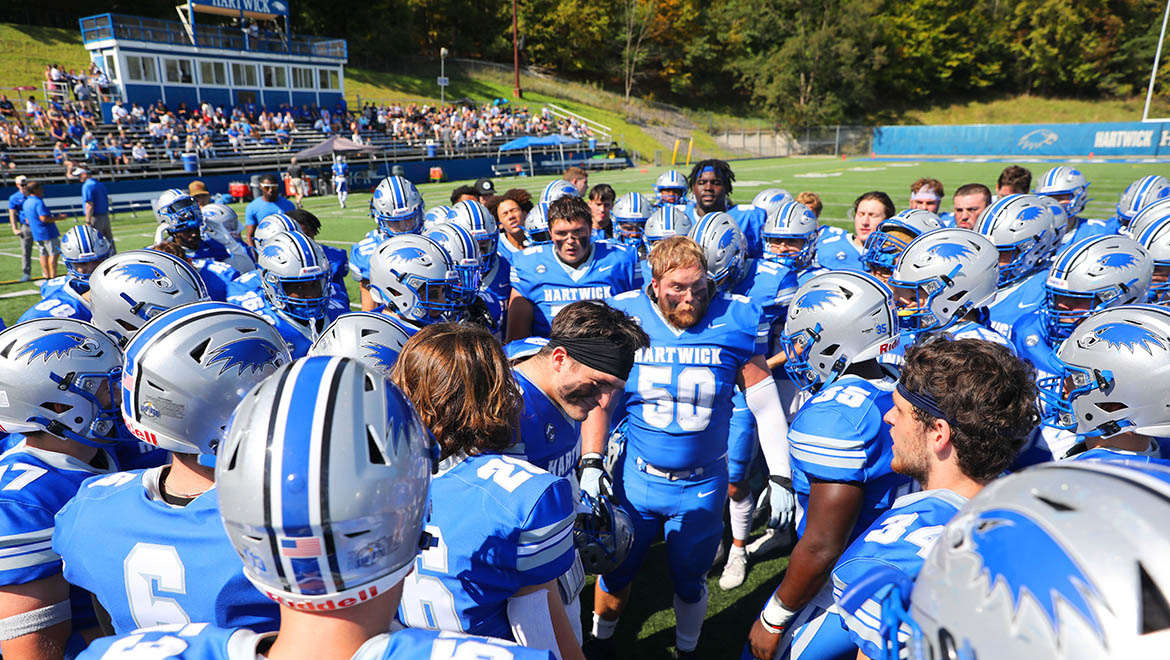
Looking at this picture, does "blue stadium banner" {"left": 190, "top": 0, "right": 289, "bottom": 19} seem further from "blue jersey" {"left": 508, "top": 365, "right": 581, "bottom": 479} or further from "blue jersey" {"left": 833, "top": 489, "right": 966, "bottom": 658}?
"blue jersey" {"left": 833, "top": 489, "right": 966, "bottom": 658}

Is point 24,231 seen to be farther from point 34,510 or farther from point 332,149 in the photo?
point 332,149

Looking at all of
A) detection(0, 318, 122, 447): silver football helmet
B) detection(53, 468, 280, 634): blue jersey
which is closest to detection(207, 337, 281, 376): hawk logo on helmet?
detection(53, 468, 280, 634): blue jersey

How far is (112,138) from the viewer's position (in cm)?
2703

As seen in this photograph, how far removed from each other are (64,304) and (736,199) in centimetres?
2120

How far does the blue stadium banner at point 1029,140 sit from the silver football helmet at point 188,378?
50259 millimetres

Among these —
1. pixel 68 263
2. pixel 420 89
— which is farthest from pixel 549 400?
pixel 420 89

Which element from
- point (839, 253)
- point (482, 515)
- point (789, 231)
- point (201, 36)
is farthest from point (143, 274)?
point (201, 36)

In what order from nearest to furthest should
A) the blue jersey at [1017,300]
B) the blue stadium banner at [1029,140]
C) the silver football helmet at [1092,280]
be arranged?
the silver football helmet at [1092,280] → the blue jersey at [1017,300] → the blue stadium banner at [1029,140]

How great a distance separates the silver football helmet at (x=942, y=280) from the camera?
156 inches

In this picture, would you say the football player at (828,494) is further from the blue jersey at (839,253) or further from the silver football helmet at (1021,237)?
the blue jersey at (839,253)

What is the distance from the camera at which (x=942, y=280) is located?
3.96 metres

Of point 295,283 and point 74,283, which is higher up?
point 295,283

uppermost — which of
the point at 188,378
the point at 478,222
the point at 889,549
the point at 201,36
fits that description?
the point at 201,36

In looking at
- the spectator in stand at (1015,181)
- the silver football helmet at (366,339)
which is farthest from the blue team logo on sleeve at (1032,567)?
the spectator in stand at (1015,181)
